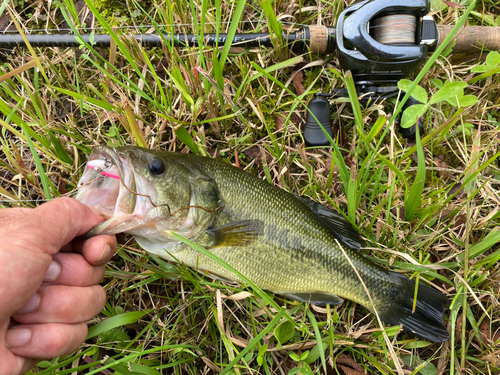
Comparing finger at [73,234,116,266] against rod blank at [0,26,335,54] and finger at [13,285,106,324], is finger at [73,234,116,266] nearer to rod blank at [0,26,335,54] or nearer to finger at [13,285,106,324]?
finger at [13,285,106,324]

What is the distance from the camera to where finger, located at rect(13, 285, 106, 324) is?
189 centimetres

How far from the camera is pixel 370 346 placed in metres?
2.57

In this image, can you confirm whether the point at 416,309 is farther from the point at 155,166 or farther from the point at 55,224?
the point at 55,224

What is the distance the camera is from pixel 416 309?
103 inches

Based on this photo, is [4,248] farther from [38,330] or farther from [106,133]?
[106,133]

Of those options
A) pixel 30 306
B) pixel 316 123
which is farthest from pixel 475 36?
pixel 30 306

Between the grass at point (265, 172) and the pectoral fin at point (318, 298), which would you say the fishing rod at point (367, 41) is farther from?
the pectoral fin at point (318, 298)

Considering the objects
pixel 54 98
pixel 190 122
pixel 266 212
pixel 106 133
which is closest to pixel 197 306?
pixel 266 212

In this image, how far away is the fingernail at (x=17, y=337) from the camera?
5.96 feet

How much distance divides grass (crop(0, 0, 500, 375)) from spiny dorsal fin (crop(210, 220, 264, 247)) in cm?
37

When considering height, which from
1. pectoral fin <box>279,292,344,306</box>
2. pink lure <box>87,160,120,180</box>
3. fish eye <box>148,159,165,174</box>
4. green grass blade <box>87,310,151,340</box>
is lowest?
pectoral fin <box>279,292,344,306</box>

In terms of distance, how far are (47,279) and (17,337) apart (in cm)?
35

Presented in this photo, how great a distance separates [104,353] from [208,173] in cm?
185

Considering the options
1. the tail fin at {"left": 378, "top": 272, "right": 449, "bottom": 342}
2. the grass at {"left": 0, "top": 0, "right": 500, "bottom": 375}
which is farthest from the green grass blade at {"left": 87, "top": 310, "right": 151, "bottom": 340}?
the tail fin at {"left": 378, "top": 272, "right": 449, "bottom": 342}
